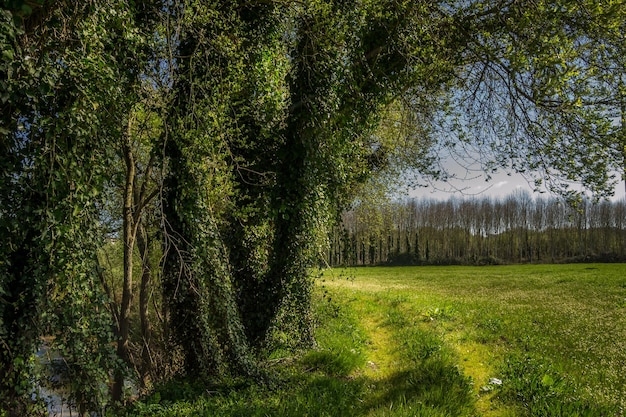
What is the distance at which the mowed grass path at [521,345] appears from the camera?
6.28m

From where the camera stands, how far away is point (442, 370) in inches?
284

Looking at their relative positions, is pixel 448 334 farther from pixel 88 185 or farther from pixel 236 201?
pixel 88 185

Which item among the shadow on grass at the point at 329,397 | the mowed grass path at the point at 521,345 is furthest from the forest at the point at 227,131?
the mowed grass path at the point at 521,345

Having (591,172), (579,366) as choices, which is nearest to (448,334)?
(579,366)

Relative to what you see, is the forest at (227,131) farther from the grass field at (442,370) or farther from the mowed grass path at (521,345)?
the mowed grass path at (521,345)

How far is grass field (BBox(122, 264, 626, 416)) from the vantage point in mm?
5996

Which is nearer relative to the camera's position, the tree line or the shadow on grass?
the shadow on grass

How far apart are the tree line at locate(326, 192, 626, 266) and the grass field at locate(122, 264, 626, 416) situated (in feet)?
136

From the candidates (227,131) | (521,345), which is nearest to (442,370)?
(521,345)

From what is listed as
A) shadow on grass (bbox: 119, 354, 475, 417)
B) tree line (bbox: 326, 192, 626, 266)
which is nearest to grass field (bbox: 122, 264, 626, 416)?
shadow on grass (bbox: 119, 354, 475, 417)

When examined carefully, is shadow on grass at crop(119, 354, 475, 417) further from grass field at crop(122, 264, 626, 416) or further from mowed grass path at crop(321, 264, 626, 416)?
mowed grass path at crop(321, 264, 626, 416)

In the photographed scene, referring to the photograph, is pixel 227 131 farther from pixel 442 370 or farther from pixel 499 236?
pixel 499 236

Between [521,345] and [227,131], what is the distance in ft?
28.2

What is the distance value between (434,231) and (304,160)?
228 feet
